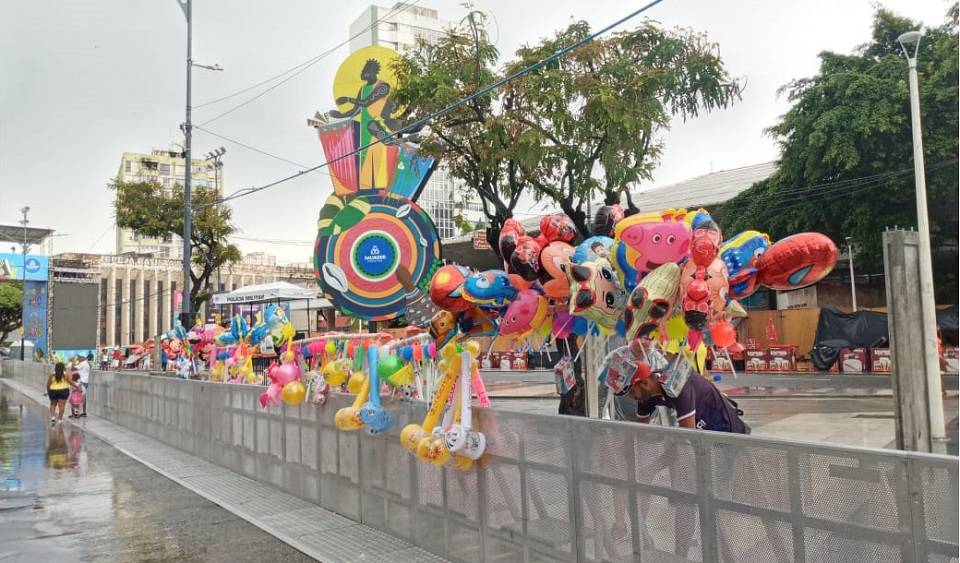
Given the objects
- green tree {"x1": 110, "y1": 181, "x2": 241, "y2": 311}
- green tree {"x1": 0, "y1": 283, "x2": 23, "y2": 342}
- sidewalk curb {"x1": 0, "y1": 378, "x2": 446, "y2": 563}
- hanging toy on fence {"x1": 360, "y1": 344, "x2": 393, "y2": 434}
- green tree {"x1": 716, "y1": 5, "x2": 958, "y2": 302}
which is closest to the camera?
sidewalk curb {"x1": 0, "y1": 378, "x2": 446, "y2": 563}

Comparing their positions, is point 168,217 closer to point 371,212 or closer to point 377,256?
point 371,212

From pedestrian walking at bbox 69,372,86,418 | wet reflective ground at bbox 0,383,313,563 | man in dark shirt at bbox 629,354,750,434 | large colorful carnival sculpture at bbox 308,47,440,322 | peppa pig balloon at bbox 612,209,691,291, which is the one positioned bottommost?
wet reflective ground at bbox 0,383,313,563

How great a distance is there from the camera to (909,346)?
394cm

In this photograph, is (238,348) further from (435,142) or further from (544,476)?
(544,476)

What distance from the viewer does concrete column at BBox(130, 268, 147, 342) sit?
279 ft

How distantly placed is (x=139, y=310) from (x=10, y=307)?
16.5 metres

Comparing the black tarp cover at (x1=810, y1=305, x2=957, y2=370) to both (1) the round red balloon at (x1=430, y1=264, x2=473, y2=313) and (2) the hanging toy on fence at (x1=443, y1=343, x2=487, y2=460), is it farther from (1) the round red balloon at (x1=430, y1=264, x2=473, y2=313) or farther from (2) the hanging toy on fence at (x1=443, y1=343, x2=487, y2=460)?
(2) the hanging toy on fence at (x1=443, y1=343, x2=487, y2=460)

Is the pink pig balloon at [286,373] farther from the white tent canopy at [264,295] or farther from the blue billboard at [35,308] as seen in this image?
the blue billboard at [35,308]

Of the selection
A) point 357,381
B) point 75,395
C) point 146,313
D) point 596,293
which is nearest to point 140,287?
point 146,313

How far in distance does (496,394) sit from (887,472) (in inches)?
749

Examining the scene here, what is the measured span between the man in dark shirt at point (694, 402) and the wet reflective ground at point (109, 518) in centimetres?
324

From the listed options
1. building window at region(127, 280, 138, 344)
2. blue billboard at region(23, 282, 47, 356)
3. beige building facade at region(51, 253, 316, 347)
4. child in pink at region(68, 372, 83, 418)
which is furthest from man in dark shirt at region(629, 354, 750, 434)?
building window at region(127, 280, 138, 344)

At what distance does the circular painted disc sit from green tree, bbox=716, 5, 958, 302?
1348 cm

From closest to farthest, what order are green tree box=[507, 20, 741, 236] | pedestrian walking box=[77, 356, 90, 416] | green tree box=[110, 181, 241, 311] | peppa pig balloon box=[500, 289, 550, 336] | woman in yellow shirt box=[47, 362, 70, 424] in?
1. peppa pig balloon box=[500, 289, 550, 336]
2. green tree box=[507, 20, 741, 236]
3. woman in yellow shirt box=[47, 362, 70, 424]
4. pedestrian walking box=[77, 356, 90, 416]
5. green tree box=[110, 181, 241, 311]
